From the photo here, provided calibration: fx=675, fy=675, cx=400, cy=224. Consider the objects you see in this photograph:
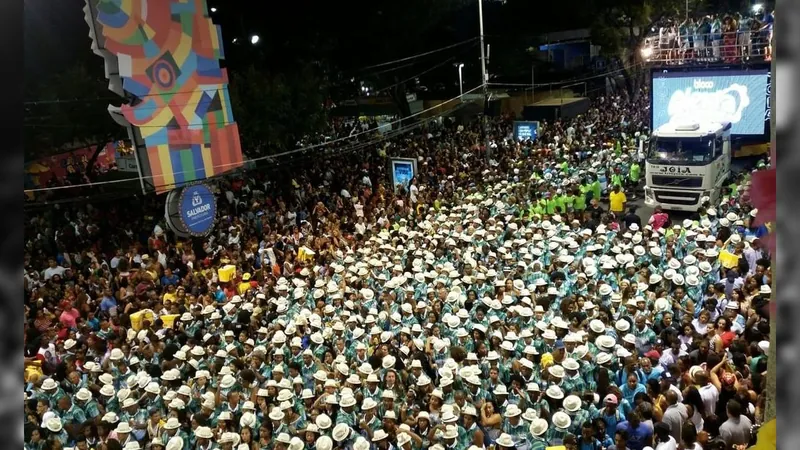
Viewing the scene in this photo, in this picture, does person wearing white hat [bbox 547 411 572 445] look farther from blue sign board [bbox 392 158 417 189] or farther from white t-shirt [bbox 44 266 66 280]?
blue sign board [bbox 392 158 417 189]

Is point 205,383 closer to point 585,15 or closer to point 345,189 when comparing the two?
point 345,189

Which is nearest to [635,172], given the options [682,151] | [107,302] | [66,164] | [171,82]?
[682,151]

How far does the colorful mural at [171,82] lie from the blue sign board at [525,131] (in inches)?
522

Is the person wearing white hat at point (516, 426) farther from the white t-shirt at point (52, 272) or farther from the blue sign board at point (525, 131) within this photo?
the blue sign board at point (525, 131)

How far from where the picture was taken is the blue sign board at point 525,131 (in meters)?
26.9

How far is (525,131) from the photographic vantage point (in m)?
27.4

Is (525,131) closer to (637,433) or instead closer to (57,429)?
(637,433)

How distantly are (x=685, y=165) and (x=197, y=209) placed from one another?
12.4 metres

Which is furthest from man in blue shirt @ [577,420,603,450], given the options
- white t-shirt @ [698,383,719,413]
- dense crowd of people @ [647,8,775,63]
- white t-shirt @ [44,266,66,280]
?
dense crowd of people @ [647,8,775,63]

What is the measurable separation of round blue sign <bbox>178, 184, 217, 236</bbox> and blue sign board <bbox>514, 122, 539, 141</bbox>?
15.0 metres

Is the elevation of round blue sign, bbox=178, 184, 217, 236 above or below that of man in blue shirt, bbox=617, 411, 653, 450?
above

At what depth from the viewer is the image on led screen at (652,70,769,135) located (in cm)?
1942

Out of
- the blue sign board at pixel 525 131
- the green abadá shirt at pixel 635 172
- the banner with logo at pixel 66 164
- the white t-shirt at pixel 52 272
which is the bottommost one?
the green abadá shirt at pixel 635 172

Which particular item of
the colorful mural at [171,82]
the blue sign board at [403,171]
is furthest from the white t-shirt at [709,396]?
the blue sign board at [403,171]
